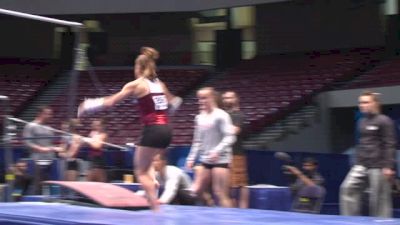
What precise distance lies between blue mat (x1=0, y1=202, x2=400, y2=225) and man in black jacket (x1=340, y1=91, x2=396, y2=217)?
2.02 meters

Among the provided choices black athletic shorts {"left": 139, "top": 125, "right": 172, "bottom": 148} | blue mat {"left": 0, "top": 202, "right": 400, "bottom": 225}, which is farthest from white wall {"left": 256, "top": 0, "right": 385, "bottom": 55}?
blue mat {"left": 0, "top": 202, "right": 400, "bottom": 225}

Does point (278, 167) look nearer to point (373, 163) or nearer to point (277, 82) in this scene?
point (373, 163)

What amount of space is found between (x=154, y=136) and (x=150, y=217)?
94cm

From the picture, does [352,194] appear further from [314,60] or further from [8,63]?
[8,63]

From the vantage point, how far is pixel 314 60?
20203 mm

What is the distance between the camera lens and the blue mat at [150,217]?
4.73 meters

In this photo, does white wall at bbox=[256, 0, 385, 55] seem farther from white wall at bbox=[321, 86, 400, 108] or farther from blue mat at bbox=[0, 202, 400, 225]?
blue mat at bbox=[0, 202, 400, 225]

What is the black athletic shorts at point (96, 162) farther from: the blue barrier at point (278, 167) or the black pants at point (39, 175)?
the black pants at point (39, 175)

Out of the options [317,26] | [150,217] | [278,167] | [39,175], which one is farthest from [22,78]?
[150,217]

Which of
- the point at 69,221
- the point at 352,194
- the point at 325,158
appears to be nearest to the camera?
the point at 69,221

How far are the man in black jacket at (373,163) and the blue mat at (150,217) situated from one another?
6.64ft

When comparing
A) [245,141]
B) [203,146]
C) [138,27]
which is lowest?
[245,141]

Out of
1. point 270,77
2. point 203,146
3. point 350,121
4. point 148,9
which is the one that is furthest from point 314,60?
point 203,146

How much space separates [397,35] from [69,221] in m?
→ 16.0
